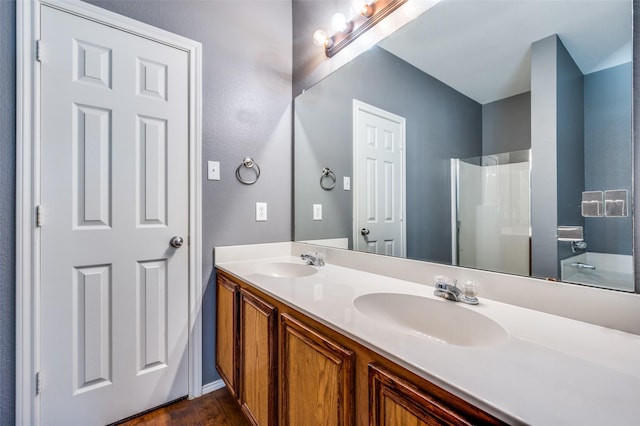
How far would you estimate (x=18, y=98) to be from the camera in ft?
3.70

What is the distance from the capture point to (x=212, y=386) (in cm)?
161

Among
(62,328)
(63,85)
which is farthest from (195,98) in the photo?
(62,328)

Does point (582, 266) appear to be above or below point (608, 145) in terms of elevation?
below

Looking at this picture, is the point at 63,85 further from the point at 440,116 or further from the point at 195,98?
the point at 440,116

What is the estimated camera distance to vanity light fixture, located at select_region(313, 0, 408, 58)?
1.29m

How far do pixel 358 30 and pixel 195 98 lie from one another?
0.96 meters

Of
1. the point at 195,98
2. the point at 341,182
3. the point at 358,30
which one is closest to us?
the point at 358,30

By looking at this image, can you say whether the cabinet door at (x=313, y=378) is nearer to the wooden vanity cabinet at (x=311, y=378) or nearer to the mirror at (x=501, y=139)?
the wooden vanity cabinet at (x=311, y=378)

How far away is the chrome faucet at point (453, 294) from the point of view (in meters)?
0.87

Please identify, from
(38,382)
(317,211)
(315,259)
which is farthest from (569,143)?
(38,382)

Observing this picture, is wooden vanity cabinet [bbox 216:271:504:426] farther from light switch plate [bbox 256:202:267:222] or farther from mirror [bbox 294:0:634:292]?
mirror [bbox 294:0:634:292]

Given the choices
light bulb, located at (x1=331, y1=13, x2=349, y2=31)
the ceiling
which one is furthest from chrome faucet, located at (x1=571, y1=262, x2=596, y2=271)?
light bulb, located at (x1=331, y1=13, x2=349, y2=31)

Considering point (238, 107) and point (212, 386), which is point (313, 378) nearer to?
point (212, 386)

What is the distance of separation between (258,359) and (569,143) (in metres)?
1.32
